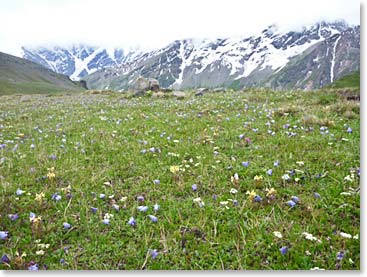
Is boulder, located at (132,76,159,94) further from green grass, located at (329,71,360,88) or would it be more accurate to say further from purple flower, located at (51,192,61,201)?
purple flower, located at (51,192,61,201)

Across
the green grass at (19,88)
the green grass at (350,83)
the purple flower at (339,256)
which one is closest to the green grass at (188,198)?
the purple flower at (339,256)

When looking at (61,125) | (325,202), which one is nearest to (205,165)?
(325,202)

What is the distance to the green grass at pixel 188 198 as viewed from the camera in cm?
328

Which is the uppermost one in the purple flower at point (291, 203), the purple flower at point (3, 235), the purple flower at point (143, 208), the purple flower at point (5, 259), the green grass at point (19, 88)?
the green grass at point (19, 88)

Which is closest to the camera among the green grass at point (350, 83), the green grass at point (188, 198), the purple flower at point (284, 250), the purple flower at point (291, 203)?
the purple flower at point (284, 250)

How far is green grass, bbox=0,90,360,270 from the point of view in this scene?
3281 millimetres

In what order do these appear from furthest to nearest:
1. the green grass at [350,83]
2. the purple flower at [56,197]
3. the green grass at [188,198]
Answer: the green grass at [350,83]
the purple flower at [56,197]
the green grass at [188,198]

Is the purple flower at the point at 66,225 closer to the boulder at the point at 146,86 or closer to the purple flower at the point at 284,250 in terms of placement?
the purple flower at the point at 284,250

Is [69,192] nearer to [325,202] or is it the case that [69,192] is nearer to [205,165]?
[205,165]

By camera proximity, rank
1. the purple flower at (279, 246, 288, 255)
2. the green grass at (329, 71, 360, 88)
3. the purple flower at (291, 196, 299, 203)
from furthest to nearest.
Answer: the green grass at (329, 71, 360, 88)
the purple flower at (291, 196, 299, 203)
the purple flower at (279, 246, 288, 255)

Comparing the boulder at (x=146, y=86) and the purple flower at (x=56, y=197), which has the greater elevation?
the boulder at (x=146, y=86)

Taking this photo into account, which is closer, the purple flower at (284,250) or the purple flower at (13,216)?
the purple flower at (284,250)

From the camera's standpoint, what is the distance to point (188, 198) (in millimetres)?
4348

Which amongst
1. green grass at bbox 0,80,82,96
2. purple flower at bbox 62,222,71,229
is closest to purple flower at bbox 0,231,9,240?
purple flower at bbox 62,222,71,229
